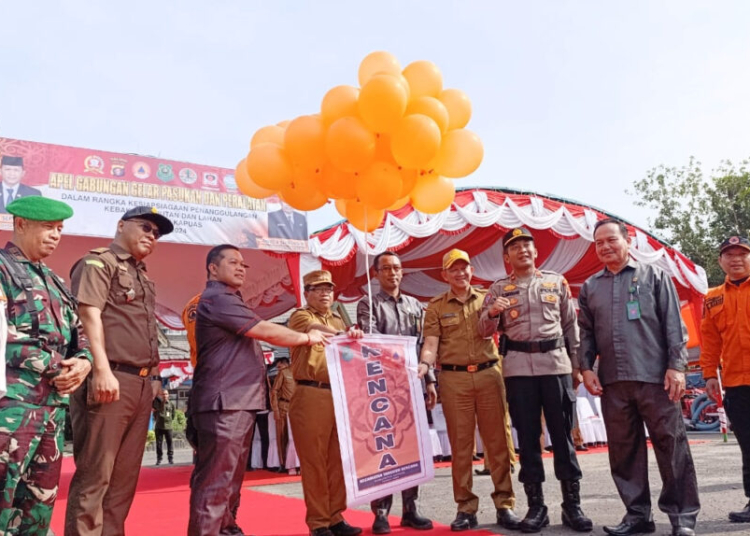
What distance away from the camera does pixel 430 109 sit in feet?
13.2

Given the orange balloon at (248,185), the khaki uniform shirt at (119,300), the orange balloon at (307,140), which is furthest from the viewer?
the orange balloon at (248,185)

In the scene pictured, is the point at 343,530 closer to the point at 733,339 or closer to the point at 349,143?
the point at 349,143

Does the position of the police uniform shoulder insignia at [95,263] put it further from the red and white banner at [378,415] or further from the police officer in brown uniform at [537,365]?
the police officer in brown uniform at [537,365]

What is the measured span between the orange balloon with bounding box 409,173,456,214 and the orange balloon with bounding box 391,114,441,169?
438 millimetres

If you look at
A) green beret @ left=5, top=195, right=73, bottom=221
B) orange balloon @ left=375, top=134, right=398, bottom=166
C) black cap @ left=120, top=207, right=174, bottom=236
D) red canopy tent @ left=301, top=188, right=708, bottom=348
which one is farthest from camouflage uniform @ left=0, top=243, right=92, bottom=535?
red canopy tent @ left=301, top=188, right=708, bottom=348

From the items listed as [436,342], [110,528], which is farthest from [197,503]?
[436,342]

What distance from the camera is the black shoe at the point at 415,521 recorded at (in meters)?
3.90

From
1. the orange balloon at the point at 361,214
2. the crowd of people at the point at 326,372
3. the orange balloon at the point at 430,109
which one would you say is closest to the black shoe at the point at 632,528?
the crowd of people at the point at 326,372

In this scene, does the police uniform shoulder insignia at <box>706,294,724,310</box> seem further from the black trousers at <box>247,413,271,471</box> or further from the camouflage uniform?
the black trousers at <box>247,413,271,471</box>

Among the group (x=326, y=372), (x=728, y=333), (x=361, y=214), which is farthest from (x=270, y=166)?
(x=728, y=333)

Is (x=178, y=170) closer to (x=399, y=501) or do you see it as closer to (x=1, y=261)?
(x=399, y=501)

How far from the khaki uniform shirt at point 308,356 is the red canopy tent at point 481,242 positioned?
14.1 ft

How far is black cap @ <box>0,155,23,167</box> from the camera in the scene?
6797 millimetres

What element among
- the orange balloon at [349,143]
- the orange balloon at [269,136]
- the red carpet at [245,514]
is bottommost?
the red carpet at [245,514]
